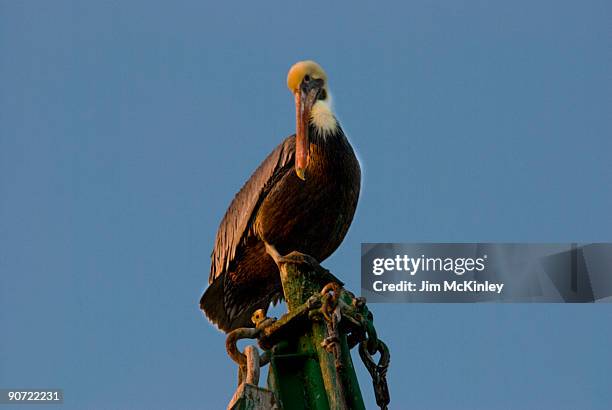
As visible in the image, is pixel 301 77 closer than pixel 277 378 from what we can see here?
No

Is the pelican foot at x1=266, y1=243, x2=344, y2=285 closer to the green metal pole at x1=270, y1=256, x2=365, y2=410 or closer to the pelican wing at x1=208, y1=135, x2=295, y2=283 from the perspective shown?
the green metal pole at x1=270, y1=256, x2=365, y2=410

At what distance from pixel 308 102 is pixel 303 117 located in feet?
0.72

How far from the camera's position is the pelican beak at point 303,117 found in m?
8.35

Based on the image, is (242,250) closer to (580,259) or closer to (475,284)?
(475,284)

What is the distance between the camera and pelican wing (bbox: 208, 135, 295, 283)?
8.72m

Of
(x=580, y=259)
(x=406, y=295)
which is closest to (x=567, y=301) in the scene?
(x=580, y=259)

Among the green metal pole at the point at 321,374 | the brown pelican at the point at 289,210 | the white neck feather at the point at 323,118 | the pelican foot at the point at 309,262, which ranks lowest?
the green metal pole at the point at 321,374

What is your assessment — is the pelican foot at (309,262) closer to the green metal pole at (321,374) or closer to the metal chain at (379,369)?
the green metal pole at (321,374)

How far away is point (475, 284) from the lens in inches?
476

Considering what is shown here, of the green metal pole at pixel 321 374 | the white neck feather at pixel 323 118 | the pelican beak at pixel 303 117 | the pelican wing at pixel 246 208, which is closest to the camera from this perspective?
the green metal pole at pixel 321 374

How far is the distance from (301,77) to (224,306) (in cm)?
176

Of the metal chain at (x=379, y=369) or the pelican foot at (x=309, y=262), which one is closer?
the metal chain at (x=379, y=369)

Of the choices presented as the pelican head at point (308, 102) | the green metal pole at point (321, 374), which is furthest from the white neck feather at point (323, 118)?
the green metal pole at point (321, 374)

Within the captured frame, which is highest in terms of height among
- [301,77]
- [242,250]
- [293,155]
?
[301,77]
